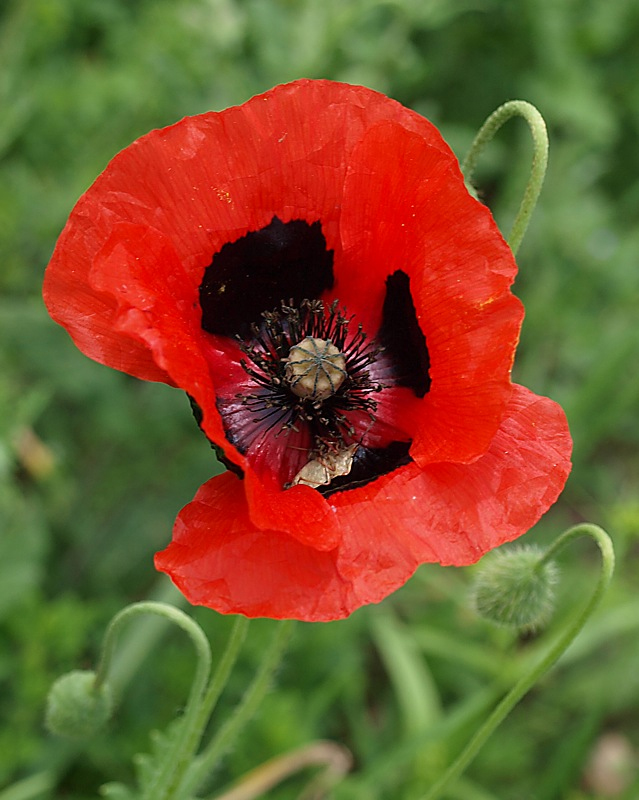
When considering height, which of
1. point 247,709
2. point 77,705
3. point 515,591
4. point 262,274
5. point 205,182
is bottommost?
point 77,705

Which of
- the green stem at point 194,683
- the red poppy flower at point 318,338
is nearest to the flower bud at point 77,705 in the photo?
the green stem at point 194,683

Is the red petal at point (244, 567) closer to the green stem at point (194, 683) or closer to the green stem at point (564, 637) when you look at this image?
the green stem at point (194, 683)

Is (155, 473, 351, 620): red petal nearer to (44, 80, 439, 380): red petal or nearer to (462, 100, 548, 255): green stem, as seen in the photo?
(44, 80, 439, 380): red petal

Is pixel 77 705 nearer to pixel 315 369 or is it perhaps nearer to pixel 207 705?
pixel 207 705

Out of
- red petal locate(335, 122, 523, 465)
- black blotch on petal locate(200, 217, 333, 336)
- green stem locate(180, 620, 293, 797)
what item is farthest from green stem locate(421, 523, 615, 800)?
black blotch on petal locate(200, 217, 333, 336)

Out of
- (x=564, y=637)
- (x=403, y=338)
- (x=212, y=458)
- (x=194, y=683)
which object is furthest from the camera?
(x=212, y=458)

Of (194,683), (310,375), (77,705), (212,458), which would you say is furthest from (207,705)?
(212,458)

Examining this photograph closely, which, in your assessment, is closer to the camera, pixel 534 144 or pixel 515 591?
pixel 534 144
